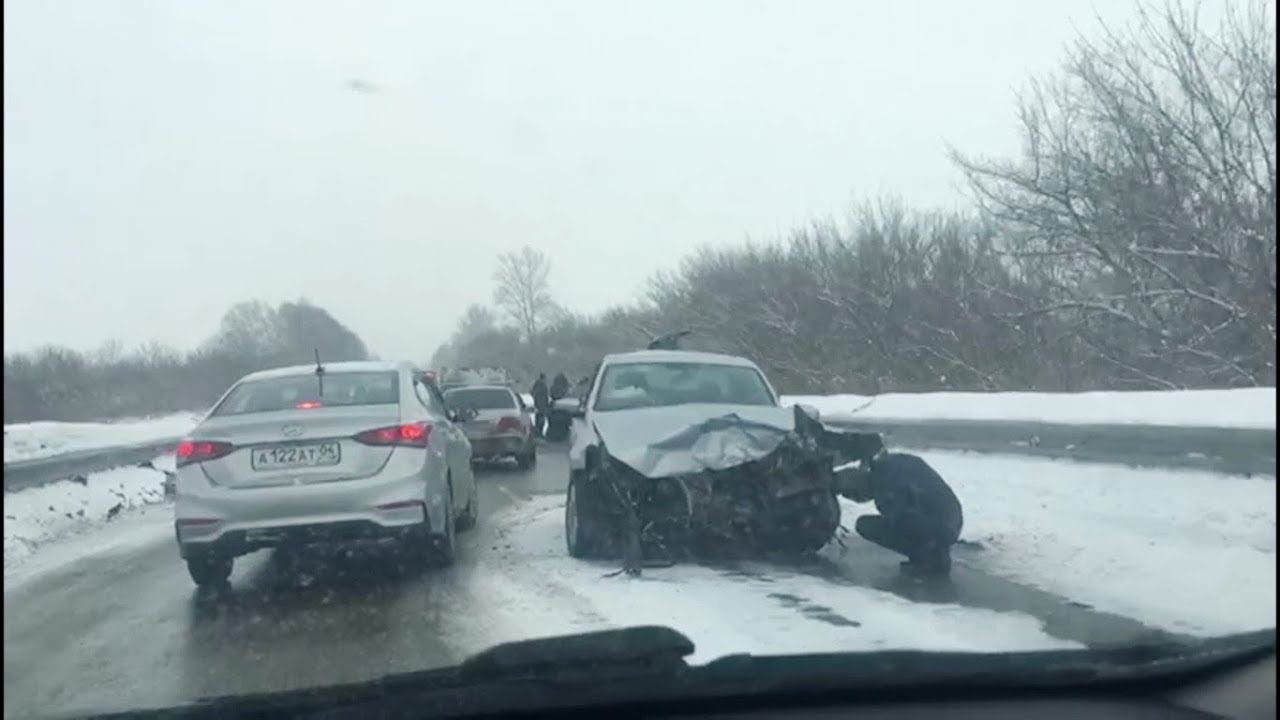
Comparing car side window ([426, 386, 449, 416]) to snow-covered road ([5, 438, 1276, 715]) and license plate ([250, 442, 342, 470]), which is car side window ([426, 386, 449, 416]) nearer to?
snow-covered road ([5, 438, 1276, 715])

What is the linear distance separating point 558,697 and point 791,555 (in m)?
4.86

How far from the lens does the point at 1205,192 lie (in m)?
14.0

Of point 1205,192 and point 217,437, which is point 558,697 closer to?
point 217,437

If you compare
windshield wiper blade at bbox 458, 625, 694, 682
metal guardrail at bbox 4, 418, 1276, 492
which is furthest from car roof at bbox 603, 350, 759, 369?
windshield wiper blade at bbox 458, 625, 694, 682

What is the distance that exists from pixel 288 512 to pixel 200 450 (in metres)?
0.70

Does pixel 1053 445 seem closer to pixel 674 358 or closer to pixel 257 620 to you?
pixel 674 358

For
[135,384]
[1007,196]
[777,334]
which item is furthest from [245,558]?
[1007,196]

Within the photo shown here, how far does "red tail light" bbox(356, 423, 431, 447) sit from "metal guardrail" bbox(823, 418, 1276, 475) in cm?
455

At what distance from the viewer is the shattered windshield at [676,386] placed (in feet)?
29.0

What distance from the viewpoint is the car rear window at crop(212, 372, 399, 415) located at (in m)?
7.52

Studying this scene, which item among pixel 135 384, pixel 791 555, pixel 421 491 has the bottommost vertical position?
pixel 791 555

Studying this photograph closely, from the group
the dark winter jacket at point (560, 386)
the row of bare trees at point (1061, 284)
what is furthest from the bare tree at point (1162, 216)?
the dark winter jacket at point (560, 386)

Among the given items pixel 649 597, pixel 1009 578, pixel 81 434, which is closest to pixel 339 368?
pixel 81 434

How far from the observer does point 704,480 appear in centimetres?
771
